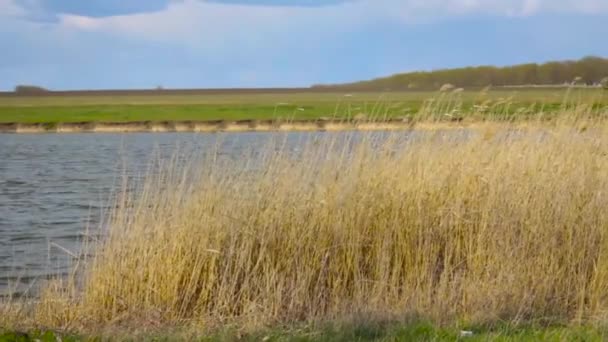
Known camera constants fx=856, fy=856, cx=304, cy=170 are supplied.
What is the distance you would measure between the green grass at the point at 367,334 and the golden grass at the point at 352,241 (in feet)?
2.30

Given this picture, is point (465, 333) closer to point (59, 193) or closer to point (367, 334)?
point (367, 334)

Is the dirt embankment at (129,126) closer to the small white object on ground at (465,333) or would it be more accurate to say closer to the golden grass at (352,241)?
the golden grass at (352,241)

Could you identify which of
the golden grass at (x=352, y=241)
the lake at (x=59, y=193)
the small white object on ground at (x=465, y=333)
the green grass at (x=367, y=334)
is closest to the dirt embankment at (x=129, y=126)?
the lake at (x=59, y=193)

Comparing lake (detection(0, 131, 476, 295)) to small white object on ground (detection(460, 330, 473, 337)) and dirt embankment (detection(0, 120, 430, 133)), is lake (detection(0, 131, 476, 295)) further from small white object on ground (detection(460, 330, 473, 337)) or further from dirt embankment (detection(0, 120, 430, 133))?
dirt embankment (detection(0, 120, 430, 133))

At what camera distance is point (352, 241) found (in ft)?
25.0

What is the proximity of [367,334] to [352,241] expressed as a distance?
5.79 ft

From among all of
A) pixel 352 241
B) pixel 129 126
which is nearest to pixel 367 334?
pixel 352 241

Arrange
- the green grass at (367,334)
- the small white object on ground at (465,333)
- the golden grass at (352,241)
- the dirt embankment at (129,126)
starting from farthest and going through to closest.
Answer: the dirt embankment at (129,126) < the golden grass at (352,241) < the small white object on ground at (465,333) < the green grass at (367,334)

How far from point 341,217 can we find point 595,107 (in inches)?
161

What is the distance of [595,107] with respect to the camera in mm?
10070

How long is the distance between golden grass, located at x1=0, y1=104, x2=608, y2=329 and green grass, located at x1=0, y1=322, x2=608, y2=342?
70cm

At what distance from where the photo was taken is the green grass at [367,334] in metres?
5.69

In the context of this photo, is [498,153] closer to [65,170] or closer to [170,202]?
[170,202]

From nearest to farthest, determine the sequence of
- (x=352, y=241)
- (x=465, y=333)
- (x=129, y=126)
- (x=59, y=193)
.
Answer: (x=465, y=333)
(x=352, y=241)
(x=59, y=193)
(x=129, y=126)
